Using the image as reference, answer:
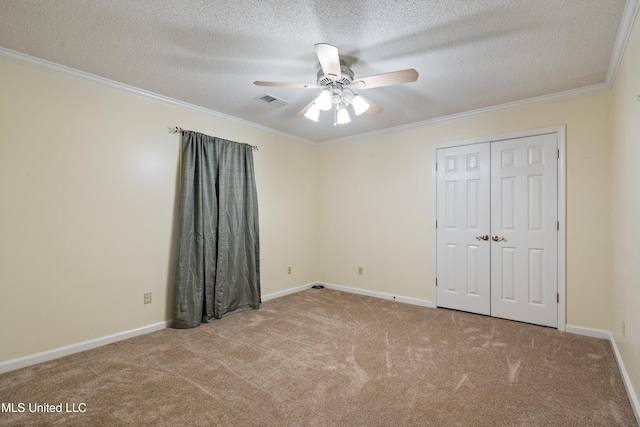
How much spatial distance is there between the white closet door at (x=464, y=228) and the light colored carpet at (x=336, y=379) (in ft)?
1.70

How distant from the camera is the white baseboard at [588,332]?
301 cm

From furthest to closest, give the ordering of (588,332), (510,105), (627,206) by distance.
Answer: (510,105) → (588,332) → (627,206)

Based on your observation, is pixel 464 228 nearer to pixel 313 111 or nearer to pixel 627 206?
pixel 627 206

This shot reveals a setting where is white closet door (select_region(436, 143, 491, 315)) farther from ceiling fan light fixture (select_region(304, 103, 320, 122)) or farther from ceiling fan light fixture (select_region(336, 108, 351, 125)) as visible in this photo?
ceiling fan light fixture (select_region(304, 103, 320, 122))

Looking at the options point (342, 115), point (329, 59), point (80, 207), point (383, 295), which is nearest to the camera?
point (329, 59)

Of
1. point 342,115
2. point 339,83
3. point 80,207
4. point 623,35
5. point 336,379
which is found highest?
point 623,35

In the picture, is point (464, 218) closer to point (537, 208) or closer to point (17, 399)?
point (537, 208)

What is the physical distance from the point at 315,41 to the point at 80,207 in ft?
8.29

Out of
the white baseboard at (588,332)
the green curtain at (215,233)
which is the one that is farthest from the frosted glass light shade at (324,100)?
the white baseboard at (588,332)

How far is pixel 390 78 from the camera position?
7.27ft

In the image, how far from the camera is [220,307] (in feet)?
12.0

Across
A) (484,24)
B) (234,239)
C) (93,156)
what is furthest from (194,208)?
(484,24)

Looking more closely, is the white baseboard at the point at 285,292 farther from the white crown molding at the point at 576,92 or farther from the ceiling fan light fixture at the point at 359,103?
the ceiling fan light fixture at the point at 359,103

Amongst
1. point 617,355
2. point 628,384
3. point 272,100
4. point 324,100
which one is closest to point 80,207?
point 272,100
